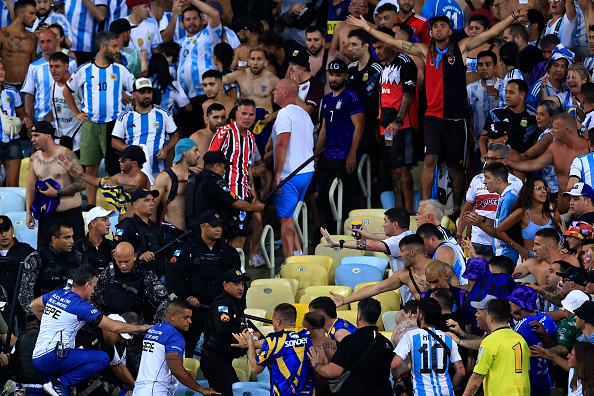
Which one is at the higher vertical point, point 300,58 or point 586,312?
point 300,58

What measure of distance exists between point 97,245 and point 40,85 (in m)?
3.87

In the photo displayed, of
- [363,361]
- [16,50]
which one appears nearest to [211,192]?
[363,361]

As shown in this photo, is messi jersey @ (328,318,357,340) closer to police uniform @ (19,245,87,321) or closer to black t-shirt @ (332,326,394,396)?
black t-shirt @ (332,326,394,396)

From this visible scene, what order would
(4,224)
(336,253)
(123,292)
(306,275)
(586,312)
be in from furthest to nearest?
1. (336,253)
2. (306,275)
3. (4,224)
4. (123,292)
5. (586,312)

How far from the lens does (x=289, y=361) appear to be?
7398 millimetres

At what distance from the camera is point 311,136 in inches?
440

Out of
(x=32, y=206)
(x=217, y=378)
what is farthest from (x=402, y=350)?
(x=32, y=206)

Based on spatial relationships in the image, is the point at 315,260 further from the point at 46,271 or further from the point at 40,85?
the point at 40,85

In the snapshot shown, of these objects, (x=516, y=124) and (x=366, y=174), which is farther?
(x=366, y=174)

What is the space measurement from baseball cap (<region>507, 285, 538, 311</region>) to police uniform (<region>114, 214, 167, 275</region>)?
344 centimetres

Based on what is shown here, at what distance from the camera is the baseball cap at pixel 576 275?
296 inches

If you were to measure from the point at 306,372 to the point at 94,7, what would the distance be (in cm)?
791

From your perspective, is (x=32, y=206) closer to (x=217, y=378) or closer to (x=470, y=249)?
(x=217, y=378)

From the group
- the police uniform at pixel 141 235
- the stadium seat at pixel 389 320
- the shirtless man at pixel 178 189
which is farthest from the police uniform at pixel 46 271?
the stadium seat at pixel 389 320
